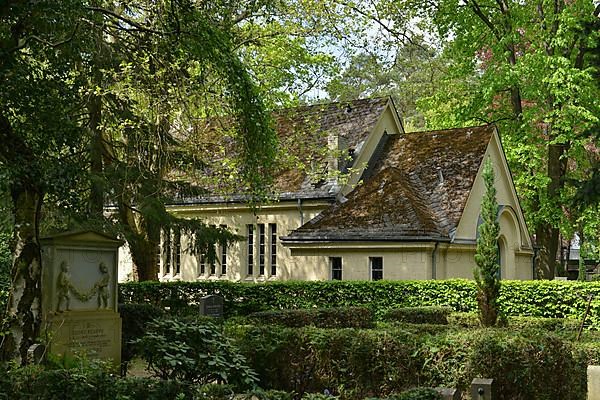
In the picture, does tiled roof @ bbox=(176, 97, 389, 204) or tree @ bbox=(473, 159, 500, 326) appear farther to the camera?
tiled roof @ bbox=(176, 97, 389, 204)

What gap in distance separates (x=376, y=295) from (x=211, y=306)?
5.88 metres

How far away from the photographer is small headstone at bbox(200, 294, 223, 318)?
22.8m

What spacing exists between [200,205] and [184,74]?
20.0 metres

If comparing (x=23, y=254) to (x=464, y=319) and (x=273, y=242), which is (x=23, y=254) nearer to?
(x=464, y=319)

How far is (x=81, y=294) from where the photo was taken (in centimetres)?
1480

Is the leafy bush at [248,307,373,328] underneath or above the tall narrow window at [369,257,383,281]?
underneath

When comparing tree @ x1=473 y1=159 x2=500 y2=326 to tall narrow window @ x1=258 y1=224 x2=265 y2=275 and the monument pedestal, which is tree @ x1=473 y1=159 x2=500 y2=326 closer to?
the monument pedestal

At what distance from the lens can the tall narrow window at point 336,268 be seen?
29.5 meters

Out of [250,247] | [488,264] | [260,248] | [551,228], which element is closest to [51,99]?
[488,264]

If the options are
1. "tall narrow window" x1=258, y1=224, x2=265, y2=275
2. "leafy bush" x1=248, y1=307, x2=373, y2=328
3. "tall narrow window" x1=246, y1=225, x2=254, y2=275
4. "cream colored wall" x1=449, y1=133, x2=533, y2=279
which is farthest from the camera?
"tall narrow window" x1=246, y1=225, x2=254, y2=275

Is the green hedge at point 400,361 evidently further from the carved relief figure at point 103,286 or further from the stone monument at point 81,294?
the carved relief figure at point 103,286

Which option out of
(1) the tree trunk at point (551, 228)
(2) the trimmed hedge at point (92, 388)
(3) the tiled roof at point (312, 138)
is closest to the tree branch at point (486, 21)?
(3) the tiled roof at point (312, 138)

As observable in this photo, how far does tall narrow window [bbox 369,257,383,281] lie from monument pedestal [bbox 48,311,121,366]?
Result: 47.8 feet

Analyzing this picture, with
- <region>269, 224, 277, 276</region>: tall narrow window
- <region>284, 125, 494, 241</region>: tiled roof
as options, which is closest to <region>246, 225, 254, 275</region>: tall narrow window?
<region>269, 224, 277, 276</region>: tall narrow window
